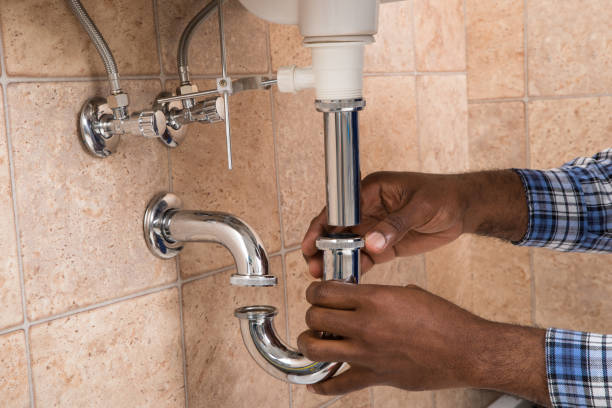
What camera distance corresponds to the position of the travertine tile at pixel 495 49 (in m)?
1.07

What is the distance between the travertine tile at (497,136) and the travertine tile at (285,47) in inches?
18.0

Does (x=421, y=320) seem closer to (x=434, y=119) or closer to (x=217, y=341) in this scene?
(x=217, y=341)

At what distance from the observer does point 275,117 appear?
75cm

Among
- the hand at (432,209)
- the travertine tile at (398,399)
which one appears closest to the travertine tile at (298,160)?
the hand at (432,209)

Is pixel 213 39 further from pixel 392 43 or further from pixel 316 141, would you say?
pixel 392 43

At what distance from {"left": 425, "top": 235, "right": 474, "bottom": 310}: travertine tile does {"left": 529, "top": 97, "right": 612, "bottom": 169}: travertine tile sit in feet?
0.65

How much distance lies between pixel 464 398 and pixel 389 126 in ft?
1.83

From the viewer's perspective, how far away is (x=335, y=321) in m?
0.49

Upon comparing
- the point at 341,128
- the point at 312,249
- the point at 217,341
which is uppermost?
the point at 341,128

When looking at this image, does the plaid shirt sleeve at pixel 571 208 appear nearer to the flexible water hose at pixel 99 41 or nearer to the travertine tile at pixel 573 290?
the travertine tile at pixel 573 290

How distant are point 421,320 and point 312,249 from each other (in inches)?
6.9

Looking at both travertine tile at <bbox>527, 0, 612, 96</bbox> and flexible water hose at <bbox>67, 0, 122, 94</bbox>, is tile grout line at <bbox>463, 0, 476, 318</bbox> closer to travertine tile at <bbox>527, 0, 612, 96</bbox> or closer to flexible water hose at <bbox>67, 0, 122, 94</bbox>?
travertine tile at <bbox>527, 0, 612, 96</bbox>

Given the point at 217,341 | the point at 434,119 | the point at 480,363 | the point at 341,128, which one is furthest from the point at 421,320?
the point at 434,119

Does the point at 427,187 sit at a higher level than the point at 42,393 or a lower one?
higher
